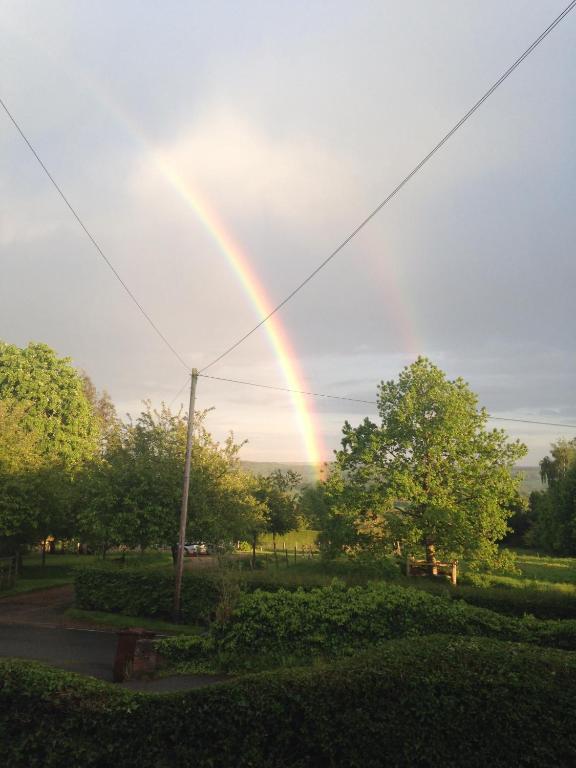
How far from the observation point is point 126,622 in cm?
1906

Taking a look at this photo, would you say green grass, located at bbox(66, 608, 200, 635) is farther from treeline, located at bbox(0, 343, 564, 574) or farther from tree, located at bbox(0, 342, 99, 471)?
tree, located at bbox(0, 342, 99, 471)

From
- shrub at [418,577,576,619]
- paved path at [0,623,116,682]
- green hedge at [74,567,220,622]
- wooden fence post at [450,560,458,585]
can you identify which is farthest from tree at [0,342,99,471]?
shrub at [418,577,576,619]

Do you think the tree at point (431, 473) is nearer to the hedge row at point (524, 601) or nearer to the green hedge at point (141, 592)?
the hedge row at point (524, 601)

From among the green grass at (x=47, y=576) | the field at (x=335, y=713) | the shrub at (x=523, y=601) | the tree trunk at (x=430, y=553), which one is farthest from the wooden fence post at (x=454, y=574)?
the field at (x=335, y=713)

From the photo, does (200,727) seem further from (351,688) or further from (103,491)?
(103,491)

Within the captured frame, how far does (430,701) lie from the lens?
18.4ft

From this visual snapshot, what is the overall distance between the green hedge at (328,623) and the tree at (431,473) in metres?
8.42

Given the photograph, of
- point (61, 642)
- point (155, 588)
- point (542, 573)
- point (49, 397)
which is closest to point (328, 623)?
point (61, 642)

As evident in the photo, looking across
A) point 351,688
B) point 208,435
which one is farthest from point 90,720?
point 208,435

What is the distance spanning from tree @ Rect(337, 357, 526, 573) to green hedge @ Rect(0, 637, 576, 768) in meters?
14.4

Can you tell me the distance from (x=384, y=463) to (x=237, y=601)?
446 inches

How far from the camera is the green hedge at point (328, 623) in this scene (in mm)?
11312

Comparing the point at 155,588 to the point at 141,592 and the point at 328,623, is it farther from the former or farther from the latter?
the point at 328,623

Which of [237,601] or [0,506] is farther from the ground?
[0,506]
